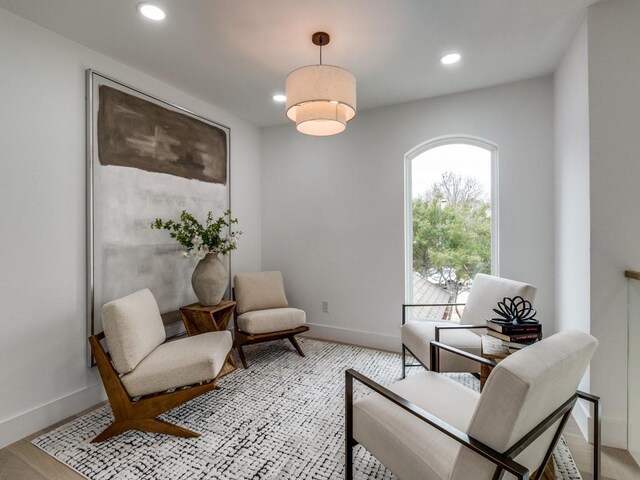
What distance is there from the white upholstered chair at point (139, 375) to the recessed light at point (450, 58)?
2.82 m

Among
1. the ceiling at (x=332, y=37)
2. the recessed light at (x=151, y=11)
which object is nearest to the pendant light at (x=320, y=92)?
the ceiling at (x=332, y=37)

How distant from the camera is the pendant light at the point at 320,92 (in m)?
1.92

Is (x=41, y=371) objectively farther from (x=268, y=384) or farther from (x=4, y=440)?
(x=268, y=384)

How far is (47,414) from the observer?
7.11 ft

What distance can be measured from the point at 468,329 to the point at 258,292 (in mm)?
2092

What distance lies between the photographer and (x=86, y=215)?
2414 mm

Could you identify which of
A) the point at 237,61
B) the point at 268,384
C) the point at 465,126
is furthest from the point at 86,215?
the point at 465,126

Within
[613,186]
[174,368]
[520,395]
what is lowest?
[174,368]

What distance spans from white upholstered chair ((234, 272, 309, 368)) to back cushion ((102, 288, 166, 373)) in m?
0.99

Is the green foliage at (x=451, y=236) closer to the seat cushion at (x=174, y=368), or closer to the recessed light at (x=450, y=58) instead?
the recessed light at (x=450, y=58)

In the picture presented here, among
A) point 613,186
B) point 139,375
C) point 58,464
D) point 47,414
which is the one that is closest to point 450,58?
point 613,186

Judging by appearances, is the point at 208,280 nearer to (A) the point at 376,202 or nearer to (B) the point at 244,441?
(B) the point at 244,441

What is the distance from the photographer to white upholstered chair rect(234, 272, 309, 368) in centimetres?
313

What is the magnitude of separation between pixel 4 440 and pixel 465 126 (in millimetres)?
4252
